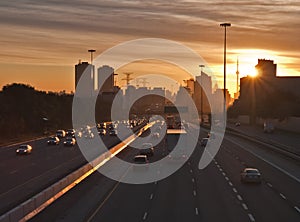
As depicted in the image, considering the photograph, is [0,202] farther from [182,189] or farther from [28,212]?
[182,189]

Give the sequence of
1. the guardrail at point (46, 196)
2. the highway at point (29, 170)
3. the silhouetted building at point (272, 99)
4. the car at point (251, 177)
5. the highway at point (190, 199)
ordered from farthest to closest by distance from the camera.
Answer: the silhouetted building at point (272, 99) < the car at point (251, 177) < the highway at point (29, 170) < the highway at point (190, 199) < the guardrail at point (46, 196)

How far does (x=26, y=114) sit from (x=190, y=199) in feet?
296

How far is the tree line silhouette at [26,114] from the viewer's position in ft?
332

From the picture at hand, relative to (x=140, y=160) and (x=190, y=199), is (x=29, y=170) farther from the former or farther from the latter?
(x=190, y=199)

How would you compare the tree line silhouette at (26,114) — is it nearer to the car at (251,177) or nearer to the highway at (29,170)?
the highway at (29,170)

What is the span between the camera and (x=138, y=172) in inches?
1994

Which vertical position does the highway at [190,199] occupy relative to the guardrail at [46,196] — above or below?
below

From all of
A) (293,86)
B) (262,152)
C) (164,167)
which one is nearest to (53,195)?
Result: (164,167)

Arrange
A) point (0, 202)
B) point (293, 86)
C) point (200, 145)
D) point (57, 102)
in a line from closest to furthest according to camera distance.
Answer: point (0, 202) → point (200, 145) → point (57, 102) → point (293, 86)

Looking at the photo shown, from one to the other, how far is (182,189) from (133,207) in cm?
816

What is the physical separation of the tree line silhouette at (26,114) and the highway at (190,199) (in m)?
48.4

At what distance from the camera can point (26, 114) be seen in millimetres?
120688

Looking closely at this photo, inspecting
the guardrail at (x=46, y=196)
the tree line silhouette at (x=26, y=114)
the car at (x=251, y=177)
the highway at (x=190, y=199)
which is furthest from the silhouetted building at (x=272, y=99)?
the guardrail at (x=46, y=196)

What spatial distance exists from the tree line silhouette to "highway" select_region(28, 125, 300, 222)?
159 ft
